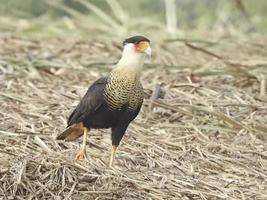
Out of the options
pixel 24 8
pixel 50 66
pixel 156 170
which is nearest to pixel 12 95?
pixel 50 66

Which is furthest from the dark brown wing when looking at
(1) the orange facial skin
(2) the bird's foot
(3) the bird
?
(1) the orange facial skin

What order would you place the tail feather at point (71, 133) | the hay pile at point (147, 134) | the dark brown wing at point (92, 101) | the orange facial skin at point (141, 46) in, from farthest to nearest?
1. the tail feather at point (71, 133)
2. the dark brown wing at point (92, 101)
3. the orange facial skin at point (141, 46)
4. the hay pile at point (147, 134)

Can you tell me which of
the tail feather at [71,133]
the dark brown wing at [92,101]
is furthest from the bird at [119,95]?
the tail feather at [71,133]

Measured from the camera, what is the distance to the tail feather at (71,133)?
179 inches

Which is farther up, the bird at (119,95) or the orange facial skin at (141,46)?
the orange facial skin at (141,46)

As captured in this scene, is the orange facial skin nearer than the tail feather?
Yes

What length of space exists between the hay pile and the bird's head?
58cm

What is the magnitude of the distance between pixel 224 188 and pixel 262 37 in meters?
6.48

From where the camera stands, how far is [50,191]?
151 inches

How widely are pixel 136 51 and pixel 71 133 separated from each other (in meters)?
0.79

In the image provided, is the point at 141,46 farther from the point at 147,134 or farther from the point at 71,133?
the point at 147,134

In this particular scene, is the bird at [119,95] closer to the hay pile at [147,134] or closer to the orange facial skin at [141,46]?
the orange facial skin at [141,46]

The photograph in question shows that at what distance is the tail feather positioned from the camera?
455 centimetres

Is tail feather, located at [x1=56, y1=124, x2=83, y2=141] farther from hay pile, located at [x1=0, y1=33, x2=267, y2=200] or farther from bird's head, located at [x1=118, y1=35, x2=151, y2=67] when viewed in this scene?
bird's head, located at [x1=118, y1=35, x2=151, y2=67]
